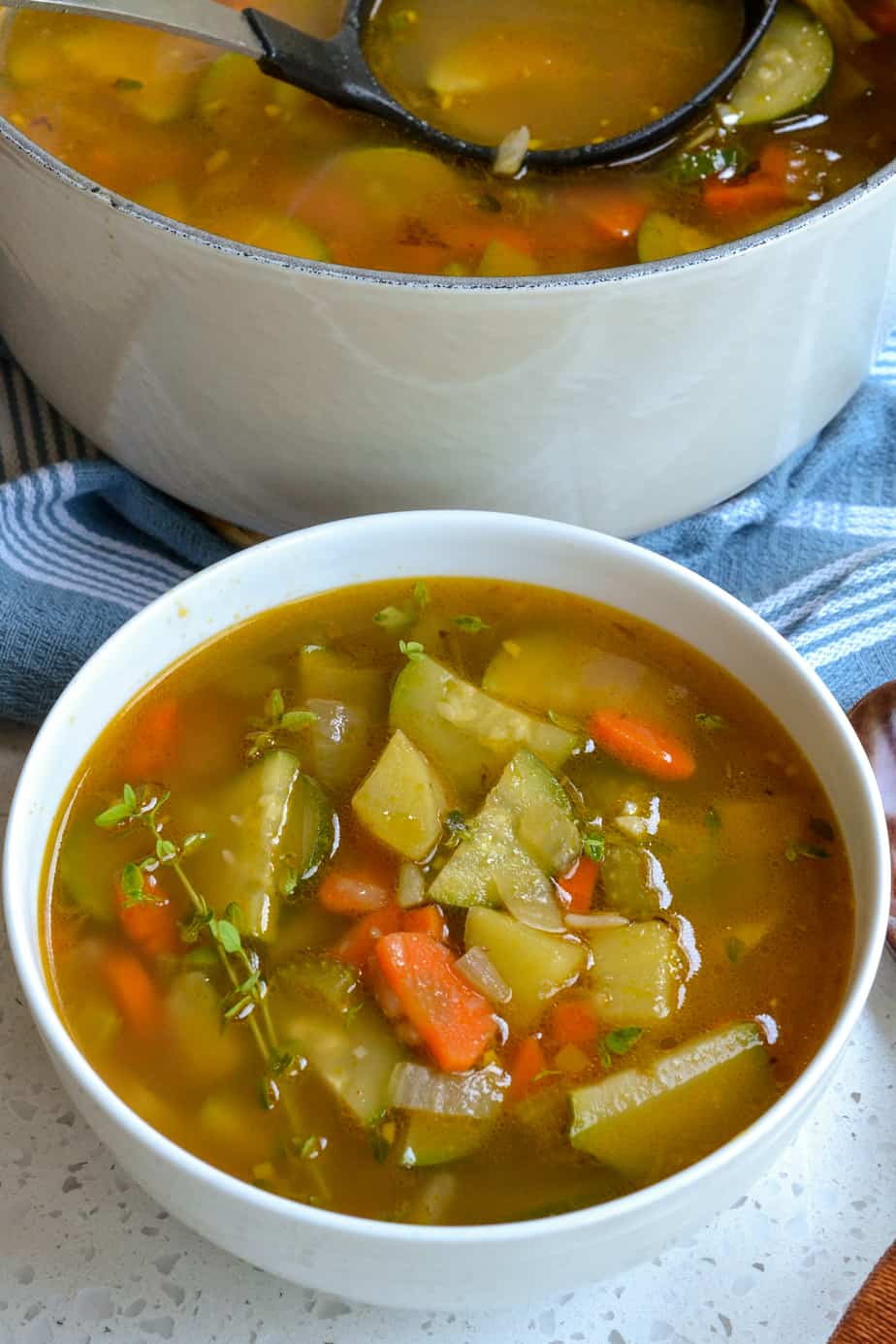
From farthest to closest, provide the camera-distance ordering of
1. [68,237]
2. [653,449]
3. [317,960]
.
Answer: [653,449], [68,237], [317,960]

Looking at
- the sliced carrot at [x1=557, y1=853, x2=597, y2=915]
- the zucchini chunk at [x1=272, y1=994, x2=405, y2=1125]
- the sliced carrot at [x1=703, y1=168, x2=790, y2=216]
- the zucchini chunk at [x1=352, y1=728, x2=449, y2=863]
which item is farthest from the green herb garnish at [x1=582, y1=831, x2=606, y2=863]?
the sliced carrot at [x1=703, y1=168, x2=790, y2=216]

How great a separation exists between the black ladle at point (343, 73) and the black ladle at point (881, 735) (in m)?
0.67

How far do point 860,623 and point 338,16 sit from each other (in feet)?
3.19

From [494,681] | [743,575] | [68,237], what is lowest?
[743,575]

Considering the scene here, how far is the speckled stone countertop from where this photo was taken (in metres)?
1.26

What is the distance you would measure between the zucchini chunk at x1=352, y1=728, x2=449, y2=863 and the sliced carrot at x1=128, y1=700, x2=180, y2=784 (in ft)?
0.62

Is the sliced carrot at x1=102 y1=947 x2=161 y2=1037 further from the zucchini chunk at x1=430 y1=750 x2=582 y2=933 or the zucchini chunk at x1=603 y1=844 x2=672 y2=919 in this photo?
the zucchini chunk at x1=603 y1=844 x2=672 y2=919

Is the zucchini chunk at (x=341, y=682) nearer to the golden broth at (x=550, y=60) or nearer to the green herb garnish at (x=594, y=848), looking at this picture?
the green herb garnish at (x=594, y=848)

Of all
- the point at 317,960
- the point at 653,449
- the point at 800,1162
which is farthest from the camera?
the point at 653,449

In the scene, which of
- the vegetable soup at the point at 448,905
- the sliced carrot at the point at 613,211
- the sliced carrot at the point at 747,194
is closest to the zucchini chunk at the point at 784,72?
the sliced carrot at the point at 747,194

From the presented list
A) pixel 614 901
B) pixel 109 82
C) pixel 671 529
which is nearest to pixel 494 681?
pixel 614 901

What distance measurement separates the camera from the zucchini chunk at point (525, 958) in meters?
1.23

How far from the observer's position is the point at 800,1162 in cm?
Result: 137

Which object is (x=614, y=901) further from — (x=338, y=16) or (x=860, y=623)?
(x=338, y=16)
